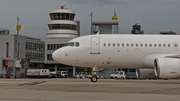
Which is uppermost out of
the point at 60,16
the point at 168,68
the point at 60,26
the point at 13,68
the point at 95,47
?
the point at 60,16

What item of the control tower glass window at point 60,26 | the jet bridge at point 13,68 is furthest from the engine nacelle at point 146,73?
the control tower glass window at point 60,26

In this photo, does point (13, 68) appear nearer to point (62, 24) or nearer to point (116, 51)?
point (62, 24)

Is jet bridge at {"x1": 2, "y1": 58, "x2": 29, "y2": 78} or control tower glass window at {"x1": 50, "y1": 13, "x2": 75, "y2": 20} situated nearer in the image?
jet bridge at {"x1": 2, "y1": 58, "x2": 29, "y2": 78}

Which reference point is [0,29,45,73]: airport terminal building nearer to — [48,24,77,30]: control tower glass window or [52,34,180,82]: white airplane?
[48,24,77,30]: control tower glass window

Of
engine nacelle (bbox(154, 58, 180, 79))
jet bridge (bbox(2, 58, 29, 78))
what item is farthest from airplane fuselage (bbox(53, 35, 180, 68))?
jet bridge (bbox(2, 58, 29, 78))

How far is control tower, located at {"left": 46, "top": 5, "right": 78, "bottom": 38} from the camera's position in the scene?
353ft

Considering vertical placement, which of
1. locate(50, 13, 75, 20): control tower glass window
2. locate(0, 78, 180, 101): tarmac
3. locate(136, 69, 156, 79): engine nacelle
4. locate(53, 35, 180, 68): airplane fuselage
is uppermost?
locate(50, 13, 75, 20): control tower glass window

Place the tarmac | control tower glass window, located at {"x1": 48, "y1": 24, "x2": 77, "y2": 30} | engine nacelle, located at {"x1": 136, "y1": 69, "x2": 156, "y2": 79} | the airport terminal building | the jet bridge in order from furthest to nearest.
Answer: control tower glass window, located at {"x1": 48, "y1": 24, "x2": 77, "y2": 30} → the airport terminal building → the jet bridge → engine nacelle, located at {"x1": 136, "y1": 69, "x2": 156, "y2": 79} → the tarmac

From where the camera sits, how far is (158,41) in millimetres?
33906

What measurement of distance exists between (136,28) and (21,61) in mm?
101060

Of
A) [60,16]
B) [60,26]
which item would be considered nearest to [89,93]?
[60,26]

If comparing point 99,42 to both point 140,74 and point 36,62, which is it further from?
point 36,62

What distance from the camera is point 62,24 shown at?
108 m

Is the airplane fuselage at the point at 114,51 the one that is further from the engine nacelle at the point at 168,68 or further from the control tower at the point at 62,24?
the control tower at the point at 62,24
